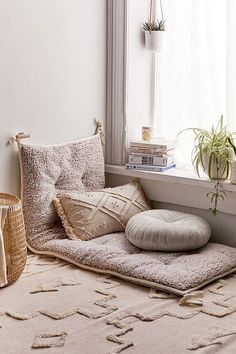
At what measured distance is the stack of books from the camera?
124 inches

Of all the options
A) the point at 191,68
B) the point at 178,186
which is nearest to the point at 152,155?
the point at 178,186

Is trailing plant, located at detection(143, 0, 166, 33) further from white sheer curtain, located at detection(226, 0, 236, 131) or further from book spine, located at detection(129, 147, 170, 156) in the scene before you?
book spine, located at detection(129, 147, 170, 156)

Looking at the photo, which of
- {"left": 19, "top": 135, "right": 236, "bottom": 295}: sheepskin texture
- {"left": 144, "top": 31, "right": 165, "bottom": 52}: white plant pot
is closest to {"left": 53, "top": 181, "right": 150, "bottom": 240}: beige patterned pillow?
{"left": 19, "top": 135, "right": 236, "bottom": 295}: sheepskin texture

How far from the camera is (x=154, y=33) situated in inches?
126

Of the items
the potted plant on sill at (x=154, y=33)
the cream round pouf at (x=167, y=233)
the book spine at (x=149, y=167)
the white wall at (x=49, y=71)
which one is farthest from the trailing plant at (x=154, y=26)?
the cream round pouf at (x=167, y=233)

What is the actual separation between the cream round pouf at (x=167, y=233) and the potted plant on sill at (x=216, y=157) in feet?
0.56

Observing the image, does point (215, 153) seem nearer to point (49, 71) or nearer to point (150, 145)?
point (150, 145)

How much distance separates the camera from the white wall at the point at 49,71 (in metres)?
2.80

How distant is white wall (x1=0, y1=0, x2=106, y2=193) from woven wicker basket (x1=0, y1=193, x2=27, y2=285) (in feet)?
1.16

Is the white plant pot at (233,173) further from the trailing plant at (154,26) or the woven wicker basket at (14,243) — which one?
the woven wicker basket at (14,243)

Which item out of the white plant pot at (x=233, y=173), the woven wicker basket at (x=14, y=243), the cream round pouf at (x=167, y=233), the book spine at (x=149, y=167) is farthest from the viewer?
the book spine at (x=149, y=167)

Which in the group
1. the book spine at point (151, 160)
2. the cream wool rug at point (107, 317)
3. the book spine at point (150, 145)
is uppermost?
the book spine at point (150, 145)

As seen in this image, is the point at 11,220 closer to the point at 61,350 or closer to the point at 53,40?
the point at 61,350

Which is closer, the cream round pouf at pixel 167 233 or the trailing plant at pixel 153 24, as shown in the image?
the cream round pouf at pixel 167 233
